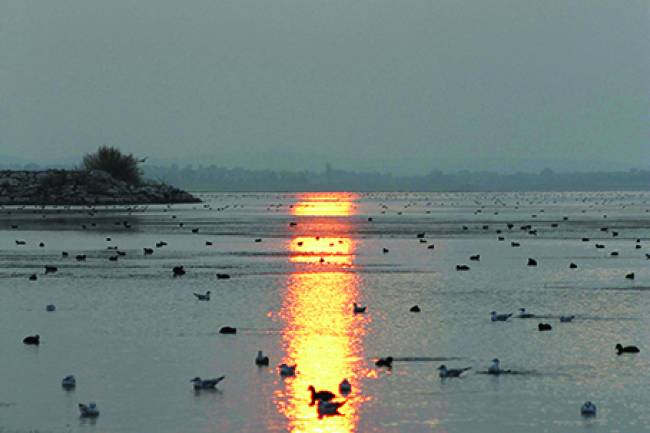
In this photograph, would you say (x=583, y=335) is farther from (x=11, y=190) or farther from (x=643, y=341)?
(x=11, y=190)

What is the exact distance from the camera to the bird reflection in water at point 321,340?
65.9 feet

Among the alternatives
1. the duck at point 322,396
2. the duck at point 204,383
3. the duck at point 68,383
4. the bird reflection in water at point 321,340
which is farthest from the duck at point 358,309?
the duck at point 322,396

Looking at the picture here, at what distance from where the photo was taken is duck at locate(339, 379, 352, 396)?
21.5 meters

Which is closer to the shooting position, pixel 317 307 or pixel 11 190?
pixel 317 307

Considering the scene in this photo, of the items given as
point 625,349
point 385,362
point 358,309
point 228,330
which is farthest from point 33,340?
point 625,349

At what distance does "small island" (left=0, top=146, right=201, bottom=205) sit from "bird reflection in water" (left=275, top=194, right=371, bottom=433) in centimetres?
9737

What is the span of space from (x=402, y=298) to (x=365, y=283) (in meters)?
5.11

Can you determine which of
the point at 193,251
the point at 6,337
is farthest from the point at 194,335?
the point at 193,251

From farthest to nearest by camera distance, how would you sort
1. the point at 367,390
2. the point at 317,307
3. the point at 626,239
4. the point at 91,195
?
1. the point at 91,195
2. the point at 626,239
3. the point at 317,307
4. the point at 367,390

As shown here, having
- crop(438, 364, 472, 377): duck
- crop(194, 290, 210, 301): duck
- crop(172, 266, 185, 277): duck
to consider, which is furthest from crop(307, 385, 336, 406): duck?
crop(172, 266, 185, 277): duck

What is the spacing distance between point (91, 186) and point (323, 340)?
125 m

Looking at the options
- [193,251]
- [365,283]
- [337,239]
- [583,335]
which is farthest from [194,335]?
[337,239]

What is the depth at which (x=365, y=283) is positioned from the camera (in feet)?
136

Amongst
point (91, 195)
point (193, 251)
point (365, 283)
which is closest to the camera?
point (365, 283)
